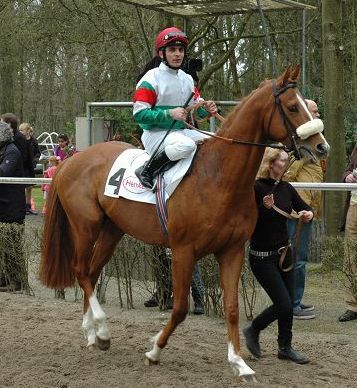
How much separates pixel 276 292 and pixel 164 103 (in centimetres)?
152

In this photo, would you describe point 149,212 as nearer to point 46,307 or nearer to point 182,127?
point 182,127

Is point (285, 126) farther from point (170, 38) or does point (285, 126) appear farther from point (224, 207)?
point (170, 38)

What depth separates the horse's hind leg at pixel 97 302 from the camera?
5.63 m

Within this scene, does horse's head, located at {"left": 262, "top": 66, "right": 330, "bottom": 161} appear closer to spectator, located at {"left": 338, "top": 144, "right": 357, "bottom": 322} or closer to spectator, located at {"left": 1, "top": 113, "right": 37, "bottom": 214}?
spectator, located at {"left": 338, "top": 144, "right": 357, "bottom": 322}

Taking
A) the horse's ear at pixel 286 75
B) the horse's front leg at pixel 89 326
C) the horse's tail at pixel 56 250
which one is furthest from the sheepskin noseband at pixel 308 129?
the horse's tail at pixel 56 250

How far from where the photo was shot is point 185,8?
9.82 meters

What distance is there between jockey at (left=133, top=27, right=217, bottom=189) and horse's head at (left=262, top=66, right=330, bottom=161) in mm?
591

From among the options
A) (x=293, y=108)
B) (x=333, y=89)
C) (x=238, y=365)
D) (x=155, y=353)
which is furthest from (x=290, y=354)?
(x=333, y=89)

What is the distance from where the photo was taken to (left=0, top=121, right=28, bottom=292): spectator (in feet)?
25.9

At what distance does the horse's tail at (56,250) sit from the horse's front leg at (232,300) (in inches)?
69.8

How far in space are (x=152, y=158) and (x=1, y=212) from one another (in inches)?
139

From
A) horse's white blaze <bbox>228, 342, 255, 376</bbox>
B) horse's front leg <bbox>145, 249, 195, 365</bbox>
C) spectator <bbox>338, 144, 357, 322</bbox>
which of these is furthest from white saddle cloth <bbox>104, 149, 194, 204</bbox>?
spectator <bbox>338, 144, 357, 322</bbox>

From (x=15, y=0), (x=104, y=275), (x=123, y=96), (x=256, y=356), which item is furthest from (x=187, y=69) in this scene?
(x=123, y=96)

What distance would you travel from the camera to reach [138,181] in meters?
5.50
